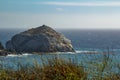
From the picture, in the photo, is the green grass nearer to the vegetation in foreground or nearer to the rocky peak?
the vegetation in foreground

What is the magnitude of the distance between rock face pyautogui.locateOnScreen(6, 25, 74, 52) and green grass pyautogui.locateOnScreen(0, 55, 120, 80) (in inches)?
3756

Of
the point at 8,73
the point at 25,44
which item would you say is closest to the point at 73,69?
the point at 8,73

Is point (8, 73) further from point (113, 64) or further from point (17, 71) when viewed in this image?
point (113, 64)

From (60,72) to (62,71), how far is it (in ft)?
0.15

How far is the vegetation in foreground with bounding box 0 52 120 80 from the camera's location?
7891 mm

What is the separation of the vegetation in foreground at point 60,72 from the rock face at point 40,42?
313 feet

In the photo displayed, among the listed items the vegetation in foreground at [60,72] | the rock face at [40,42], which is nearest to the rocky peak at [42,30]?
the rock face at [40,42]

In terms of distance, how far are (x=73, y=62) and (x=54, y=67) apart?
450 millimetres

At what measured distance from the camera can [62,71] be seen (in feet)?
26.3

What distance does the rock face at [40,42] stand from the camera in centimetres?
10669

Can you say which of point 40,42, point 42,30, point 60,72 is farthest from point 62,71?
point 42,30

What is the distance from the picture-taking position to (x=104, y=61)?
803cm

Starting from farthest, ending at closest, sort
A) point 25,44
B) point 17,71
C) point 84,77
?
point 25,44, point 17,71, point 84,77

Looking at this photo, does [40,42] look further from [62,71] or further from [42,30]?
[62,71]
